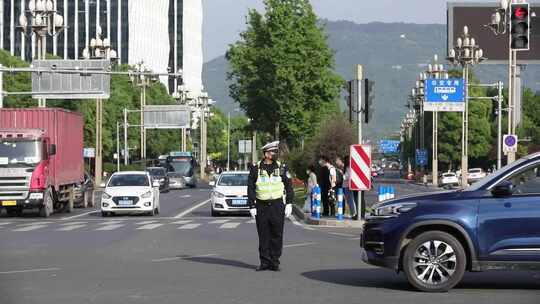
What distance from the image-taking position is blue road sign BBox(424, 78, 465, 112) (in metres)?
79.0

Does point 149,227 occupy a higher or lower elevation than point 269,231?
lower

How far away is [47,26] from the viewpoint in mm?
60812

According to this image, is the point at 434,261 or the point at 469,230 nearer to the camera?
the point at 469,230

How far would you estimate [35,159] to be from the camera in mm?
37156

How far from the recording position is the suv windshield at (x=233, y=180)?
38812 millimetres

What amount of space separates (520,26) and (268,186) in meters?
14.2

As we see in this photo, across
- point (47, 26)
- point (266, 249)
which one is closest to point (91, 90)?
point (47, 26)

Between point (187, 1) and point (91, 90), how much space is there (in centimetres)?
12900

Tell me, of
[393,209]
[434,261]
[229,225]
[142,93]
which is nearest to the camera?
[434,261]

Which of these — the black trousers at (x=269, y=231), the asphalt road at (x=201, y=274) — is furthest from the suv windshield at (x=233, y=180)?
the black trousers at (x=269, y=231)

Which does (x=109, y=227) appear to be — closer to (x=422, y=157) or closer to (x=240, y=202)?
(x=240, y=202)

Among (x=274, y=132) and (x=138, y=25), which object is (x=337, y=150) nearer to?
(x=274, y=132)

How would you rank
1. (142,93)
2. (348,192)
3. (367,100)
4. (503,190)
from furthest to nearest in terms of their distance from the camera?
(142,93) < (348,192) < (367,100) < (503,190)

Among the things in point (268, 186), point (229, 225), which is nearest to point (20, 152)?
point (229, 225)
